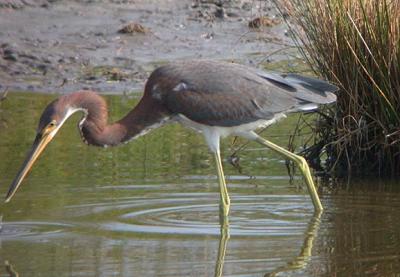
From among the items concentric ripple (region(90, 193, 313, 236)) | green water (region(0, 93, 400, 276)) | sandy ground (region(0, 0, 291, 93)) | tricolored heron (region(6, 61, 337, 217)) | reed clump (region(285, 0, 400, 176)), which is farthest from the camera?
sandy ground (region(0, 0, 291, 93))

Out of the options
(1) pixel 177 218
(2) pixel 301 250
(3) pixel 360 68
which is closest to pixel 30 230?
(1) pixel 177 218

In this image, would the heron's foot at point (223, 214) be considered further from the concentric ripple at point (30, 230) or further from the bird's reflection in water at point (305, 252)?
the concentric ripple at point (30, 230)

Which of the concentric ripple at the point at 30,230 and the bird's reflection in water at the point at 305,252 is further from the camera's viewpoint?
the concentric ripple at the point at 30,230

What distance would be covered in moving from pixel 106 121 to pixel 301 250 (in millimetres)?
1830

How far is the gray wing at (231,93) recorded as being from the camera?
27.7 feet

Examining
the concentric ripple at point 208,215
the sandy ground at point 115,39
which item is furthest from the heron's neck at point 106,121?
the sandy ground at point 115,39

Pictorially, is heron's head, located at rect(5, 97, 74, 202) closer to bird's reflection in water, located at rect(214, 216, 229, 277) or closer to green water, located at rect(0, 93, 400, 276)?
green water, located at rect(0, 93, 400, 276)

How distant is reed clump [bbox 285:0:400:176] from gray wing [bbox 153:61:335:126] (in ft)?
1.81

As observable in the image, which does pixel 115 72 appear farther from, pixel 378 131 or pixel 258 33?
pixel 378 131

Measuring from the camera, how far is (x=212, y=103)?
8.50m

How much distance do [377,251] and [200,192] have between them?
2171 mm

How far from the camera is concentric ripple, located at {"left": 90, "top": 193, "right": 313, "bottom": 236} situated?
308 inches

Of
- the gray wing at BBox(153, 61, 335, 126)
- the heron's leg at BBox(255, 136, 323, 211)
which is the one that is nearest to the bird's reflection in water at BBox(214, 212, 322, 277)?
the heron's leg at BBox(255, 136, 323, 211)

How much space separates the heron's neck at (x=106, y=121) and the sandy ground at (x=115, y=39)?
4.70 m
